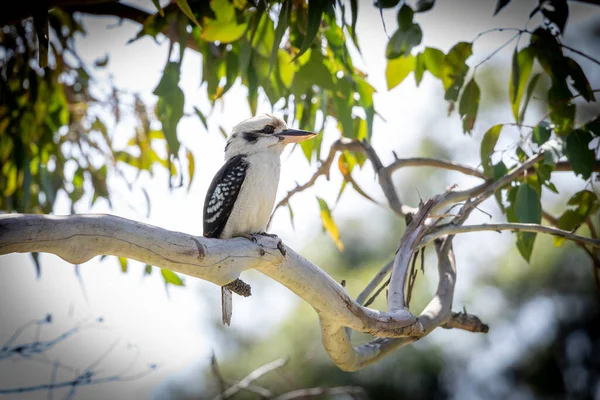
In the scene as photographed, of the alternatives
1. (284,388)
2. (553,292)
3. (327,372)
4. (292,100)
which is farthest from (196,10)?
(553,292)

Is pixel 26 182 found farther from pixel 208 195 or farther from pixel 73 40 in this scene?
pixel 208 195

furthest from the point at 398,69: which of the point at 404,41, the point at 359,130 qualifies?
the point at 359,130

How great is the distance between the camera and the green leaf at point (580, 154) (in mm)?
2393

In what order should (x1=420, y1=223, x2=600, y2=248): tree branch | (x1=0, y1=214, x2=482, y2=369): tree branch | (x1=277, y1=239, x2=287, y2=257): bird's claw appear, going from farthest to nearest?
1. (x1=420, y1=223, x2=600, y2=248): tree branch
2. (x1=277, y1=239, x2=287, y2=257): bird's claw
3. (x1=0, y1=214, x2=482, y2=369): tree branch

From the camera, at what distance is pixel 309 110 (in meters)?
3.13

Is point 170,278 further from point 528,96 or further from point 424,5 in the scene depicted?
point 528,96

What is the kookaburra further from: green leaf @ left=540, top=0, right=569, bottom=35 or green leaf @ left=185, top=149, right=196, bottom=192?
green leaf @ left=540, top=0, right=569, bottom=35

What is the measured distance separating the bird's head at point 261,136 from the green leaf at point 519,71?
32.7 inches

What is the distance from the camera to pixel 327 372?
6434 mm

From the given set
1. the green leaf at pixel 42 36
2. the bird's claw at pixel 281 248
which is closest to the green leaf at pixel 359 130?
the bird's claw at pixel 281 248

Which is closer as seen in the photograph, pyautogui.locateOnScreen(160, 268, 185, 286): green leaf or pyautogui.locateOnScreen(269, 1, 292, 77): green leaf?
pyautogui.locateOnScreen(269, 1, 292, 77): green leaf

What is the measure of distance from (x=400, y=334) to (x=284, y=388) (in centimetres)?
415

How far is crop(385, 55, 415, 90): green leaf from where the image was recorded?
2.73 metres

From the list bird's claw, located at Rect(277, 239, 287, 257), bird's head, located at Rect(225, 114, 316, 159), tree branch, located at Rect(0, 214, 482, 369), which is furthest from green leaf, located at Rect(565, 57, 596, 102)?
bird's claw, located at Rect(277, 239, 287, 257)
